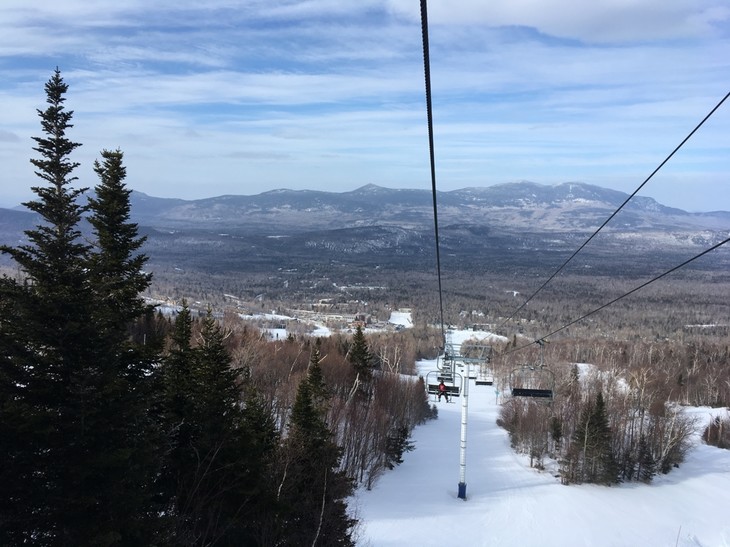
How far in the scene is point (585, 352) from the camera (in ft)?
296

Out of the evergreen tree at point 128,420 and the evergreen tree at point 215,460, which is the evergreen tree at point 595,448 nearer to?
the evergreen tree at point 215,460

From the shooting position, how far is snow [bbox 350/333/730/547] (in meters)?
21.9

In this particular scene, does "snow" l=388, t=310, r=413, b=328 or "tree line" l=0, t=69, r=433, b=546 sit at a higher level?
"tree line" l=0, t=69, r=433, b=546

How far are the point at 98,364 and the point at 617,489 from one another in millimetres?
36584

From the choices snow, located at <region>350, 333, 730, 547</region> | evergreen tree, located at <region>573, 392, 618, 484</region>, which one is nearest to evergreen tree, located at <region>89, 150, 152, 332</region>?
snow, located at <region>350, 333, 730, 547</region>

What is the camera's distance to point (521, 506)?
85.9 ft

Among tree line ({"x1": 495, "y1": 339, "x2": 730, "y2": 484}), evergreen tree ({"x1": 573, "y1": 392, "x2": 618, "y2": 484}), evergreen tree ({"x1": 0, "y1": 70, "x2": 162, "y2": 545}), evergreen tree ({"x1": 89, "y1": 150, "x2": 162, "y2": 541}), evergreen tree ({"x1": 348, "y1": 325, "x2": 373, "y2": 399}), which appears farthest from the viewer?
evergreen tree ({"x1": 348, "y1": 325, "x2": 373, "y2": 399})

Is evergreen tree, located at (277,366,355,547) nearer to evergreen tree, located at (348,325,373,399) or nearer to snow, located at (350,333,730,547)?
snow, located at (350,333,730,547)

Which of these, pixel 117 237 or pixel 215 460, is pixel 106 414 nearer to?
pixel 215 460

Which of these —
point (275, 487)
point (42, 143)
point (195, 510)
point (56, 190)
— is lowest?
point (275, 487)

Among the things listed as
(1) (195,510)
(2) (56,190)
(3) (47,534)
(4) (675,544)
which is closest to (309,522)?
(1) (195,510)

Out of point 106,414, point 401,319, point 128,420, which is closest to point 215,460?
point 128,420

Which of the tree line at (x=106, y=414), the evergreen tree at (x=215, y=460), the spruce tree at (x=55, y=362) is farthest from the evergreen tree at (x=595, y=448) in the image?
the spruce tree at (x=55, y=362)

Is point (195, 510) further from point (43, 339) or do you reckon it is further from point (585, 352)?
point (585, 352)
